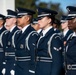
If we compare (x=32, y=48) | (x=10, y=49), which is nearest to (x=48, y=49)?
(x=32, y=48)

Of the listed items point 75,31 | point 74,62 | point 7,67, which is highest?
point 75,31

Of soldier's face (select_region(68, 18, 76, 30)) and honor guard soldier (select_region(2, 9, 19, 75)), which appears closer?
soldier's face (select_region(68, 18, 76, 30))

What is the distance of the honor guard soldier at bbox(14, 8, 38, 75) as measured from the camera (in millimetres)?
7691

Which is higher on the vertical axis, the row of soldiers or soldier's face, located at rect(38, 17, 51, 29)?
soldier's face, located at rect(38, 17, 51, 29)

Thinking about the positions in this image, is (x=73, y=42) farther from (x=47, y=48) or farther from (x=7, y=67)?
(x=7, y=67)

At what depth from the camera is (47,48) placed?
7094mm

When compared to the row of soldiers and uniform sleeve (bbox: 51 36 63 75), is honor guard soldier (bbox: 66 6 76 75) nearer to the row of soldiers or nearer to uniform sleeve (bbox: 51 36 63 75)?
the row of soldiers

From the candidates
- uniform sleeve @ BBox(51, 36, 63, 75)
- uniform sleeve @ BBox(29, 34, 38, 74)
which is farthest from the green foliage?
uniform sleeve @ BBox(51, 36, 63, 75)

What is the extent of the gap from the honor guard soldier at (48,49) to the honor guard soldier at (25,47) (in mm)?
393

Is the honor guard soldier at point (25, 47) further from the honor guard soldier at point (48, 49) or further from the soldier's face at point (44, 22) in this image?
the soldier's face at point (44, 22)

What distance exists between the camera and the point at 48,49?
706 cm

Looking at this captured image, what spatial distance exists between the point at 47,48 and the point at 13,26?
1.90 m

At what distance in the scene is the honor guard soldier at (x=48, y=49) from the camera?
6926mm

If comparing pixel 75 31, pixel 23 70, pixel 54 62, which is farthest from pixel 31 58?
pixel 75 31
